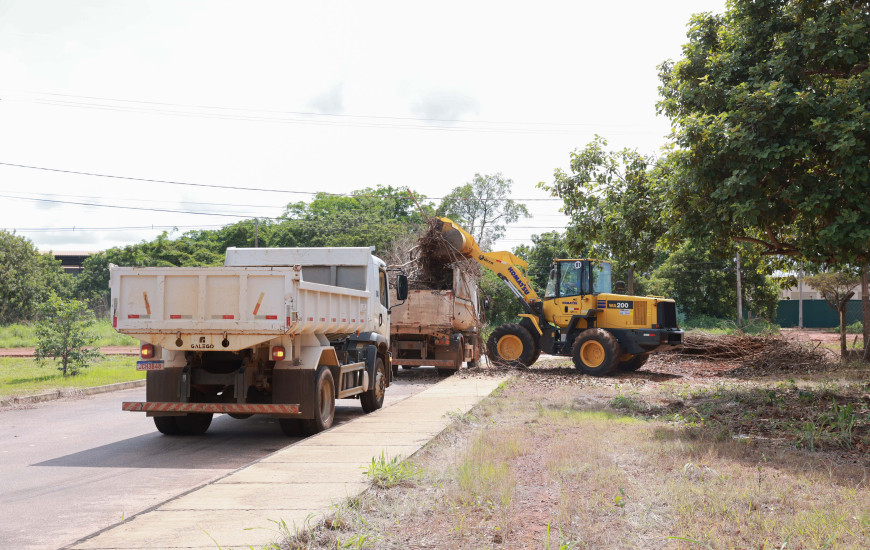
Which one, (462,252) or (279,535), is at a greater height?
(462,252)

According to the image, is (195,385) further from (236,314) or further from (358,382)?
(358,382)

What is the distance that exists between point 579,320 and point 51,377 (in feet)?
45.0

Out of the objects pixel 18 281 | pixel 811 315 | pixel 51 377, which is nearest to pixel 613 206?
pixel 51 377

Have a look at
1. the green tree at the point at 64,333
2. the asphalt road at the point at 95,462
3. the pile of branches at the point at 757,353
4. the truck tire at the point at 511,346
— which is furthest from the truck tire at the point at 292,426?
the pile of branches at the point at 757,353

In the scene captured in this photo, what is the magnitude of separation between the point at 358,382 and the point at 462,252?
8.01 m

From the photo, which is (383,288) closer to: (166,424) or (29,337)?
(166,424)

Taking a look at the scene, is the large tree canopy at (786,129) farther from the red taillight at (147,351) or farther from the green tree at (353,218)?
the green tree at (353,218)

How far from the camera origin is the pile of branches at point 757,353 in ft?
68.0

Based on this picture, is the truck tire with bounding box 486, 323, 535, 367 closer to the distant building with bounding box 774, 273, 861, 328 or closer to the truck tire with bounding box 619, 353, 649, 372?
the truck tire with bounding box 619, 353, 649, 372

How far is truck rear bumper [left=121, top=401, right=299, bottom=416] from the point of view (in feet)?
33.0

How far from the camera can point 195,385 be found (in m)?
10.4

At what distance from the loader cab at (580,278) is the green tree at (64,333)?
12359 mm

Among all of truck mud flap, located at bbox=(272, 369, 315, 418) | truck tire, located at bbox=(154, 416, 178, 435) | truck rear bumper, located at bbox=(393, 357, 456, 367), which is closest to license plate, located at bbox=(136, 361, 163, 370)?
truck tire, located at bbox=(154, 416, 178, 435)

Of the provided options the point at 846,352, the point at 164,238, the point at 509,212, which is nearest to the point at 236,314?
the point at 846,352
